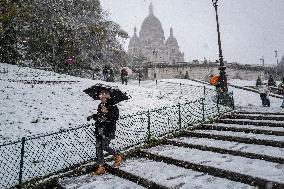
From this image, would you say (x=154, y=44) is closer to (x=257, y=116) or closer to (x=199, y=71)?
(x=199, y=71)

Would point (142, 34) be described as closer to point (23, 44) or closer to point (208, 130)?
point (23, 44)

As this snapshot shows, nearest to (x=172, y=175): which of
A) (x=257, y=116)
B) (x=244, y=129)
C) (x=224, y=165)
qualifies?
(x=224, y=165)

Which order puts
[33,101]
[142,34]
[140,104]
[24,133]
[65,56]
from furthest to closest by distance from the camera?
[142,34], [65,56], [140,104], [33,101], [24,133]

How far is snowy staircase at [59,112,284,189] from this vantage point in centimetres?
557

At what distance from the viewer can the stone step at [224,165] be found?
532cm

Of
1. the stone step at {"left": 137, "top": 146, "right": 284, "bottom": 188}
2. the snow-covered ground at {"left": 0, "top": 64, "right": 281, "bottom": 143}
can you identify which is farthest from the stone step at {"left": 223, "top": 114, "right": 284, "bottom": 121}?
the stone step at {"left": 137, "top": 146, "right": 284, "bottom": 188}

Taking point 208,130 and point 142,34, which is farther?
point 142,34

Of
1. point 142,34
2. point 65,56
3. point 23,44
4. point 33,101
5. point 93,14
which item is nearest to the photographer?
point 33,101

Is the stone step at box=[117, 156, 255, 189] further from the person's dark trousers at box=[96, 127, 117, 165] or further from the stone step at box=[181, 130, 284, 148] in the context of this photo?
the stone step at box=[181, 130, 284, 148]

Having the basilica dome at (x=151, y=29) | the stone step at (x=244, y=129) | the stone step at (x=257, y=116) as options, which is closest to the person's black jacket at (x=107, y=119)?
the stone step at (x=244, y=129)

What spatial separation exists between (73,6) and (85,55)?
491 centimetres

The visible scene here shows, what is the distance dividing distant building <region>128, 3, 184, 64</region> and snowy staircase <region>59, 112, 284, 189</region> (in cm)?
9045

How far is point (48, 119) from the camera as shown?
417 inches

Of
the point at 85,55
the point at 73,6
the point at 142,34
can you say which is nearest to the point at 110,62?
the point at 85,55
